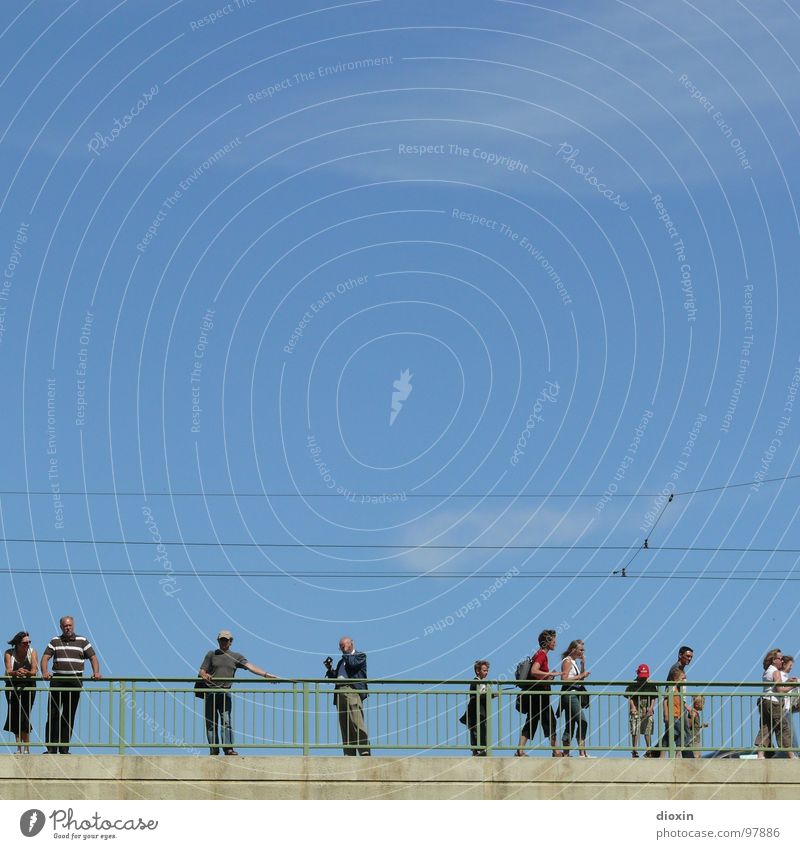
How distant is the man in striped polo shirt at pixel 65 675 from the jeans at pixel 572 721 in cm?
841

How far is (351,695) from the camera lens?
3491cm

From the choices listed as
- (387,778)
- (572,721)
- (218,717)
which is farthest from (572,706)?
(218,717)

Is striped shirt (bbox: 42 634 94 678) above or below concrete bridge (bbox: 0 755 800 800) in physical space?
above

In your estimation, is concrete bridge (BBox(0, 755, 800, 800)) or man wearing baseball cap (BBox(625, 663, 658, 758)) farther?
man wearing baseball cap (BBox(625, 663, 658, 758))

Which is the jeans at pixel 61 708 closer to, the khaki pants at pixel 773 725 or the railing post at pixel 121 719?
the railing post at pixel 121 719

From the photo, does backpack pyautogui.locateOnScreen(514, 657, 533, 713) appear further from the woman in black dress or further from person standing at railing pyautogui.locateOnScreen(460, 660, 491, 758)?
the woman in black dress

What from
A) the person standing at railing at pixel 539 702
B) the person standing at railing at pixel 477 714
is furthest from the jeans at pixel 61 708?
the person standing at railing at pixel 539 702

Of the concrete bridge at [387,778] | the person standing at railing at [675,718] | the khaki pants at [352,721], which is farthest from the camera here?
the person standing at railing at [675,718]

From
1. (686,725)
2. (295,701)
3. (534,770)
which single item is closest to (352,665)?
(295,701)

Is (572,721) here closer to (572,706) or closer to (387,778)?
(572,706)

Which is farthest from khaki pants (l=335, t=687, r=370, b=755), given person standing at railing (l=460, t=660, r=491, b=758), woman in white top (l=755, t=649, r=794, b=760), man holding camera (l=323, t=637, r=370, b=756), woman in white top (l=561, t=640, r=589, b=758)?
woman in white top (l=755, t=649, r=794, b=760)

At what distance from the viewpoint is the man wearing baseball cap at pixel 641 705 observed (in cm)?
3500

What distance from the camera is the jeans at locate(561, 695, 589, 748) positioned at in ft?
114
